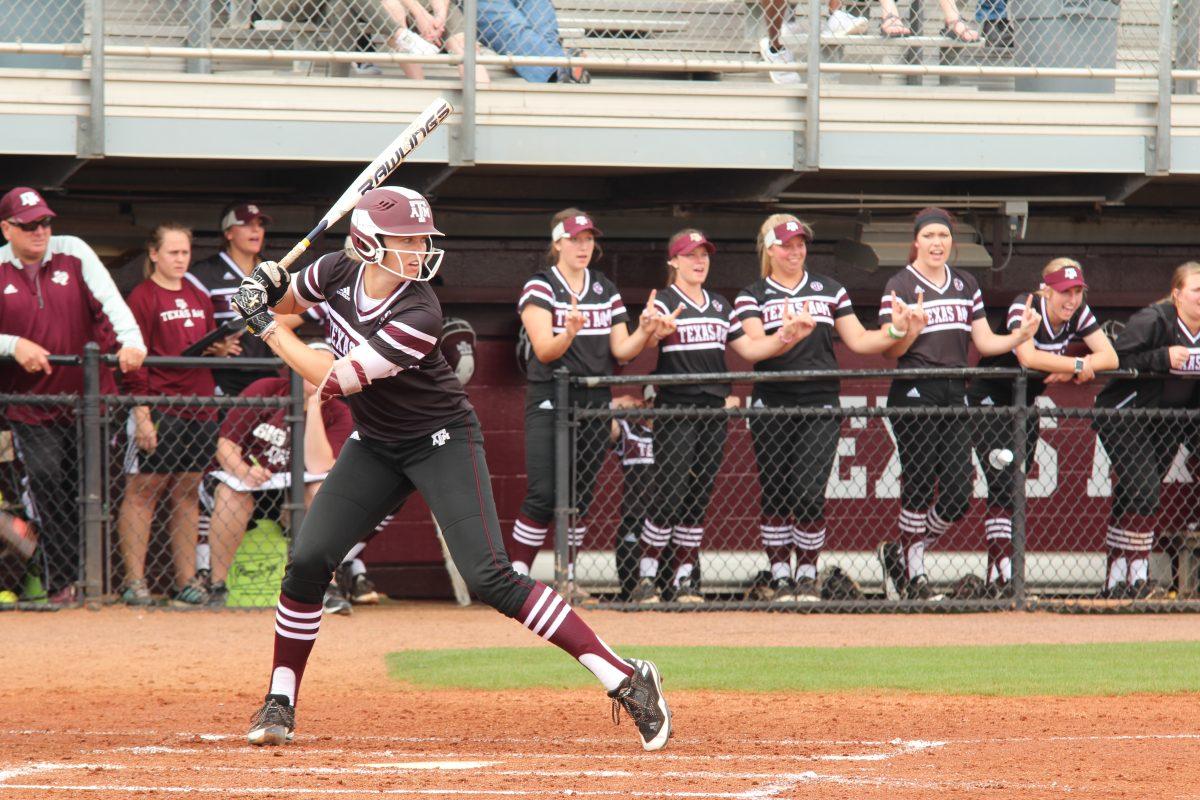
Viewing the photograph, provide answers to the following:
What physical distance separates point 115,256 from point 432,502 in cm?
615

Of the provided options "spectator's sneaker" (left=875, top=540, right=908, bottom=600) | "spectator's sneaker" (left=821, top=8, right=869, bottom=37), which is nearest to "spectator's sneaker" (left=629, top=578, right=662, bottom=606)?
"spectator's sneaker" (left=875, top=540, right=908, bottom=600)

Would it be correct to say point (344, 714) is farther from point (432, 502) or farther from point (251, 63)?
point (251, 63)

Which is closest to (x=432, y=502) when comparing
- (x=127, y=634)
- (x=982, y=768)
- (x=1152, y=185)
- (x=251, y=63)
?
(x=982, y=768)

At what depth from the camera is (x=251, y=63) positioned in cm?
1039

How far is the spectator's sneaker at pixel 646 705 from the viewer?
584cm

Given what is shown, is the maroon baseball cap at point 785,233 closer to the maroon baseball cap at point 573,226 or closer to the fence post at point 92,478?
the maroon baseball cap at point 573,226

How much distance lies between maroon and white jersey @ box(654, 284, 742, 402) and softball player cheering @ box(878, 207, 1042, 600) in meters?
1.00

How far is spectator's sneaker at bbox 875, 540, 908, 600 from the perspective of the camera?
33.6ft

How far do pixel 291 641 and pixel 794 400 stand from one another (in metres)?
4.63

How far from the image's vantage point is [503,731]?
6395mm

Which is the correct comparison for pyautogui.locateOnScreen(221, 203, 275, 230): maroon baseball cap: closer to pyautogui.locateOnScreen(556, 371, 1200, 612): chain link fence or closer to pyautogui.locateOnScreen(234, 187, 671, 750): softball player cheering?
pyautogui.locateOnScreen(556, 371, 1200, 612): chain link fence

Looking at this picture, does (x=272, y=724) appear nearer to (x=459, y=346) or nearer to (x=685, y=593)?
(x=685, y=593)

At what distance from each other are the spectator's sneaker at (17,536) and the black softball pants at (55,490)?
0.08 metres

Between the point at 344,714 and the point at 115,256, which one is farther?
the point at 115,256
